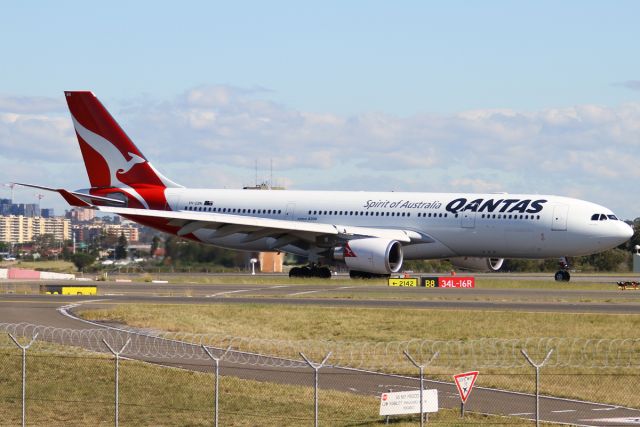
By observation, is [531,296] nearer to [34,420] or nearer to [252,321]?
[252,321]

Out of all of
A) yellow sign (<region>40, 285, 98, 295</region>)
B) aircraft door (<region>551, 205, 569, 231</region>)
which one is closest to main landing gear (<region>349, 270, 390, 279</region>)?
aircraft door (<region>551, 205, 569, 231</region>)

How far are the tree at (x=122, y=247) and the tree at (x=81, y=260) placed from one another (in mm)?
3360

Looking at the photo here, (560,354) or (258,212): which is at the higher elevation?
(258,212)

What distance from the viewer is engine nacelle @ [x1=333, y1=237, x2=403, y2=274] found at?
57844 mm

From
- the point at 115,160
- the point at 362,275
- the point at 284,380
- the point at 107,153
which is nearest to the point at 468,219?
the point at 362,275

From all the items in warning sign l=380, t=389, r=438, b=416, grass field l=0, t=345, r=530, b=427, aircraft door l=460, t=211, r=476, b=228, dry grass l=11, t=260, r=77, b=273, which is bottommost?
grass field l=0, t=345, r=530, b=427

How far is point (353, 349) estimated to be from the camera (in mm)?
33844

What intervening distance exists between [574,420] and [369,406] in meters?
4.33

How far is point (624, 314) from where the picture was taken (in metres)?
40.8

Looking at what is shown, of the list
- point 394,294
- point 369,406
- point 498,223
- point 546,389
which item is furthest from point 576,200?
point 369,406

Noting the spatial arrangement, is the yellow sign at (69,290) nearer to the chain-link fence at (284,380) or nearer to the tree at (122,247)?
the chain-link fence at (284,380)

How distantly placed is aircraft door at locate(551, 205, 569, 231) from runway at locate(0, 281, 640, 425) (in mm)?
5724

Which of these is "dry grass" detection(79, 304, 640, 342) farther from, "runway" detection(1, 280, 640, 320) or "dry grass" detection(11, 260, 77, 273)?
"dry grass" detection(11, 260, 77, 273)

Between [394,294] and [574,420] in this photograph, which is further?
[394,294]
